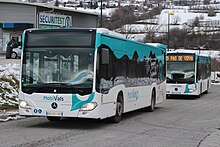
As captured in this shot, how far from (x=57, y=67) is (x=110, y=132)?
237 cm

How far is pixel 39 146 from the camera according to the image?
10.1 m

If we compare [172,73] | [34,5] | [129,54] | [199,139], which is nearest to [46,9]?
[34,5]

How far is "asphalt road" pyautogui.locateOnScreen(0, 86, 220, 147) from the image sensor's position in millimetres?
10844

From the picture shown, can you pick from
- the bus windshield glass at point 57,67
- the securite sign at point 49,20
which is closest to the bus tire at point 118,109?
the bus windshield glass at point 57,67

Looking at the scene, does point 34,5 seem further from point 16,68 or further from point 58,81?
point 58,81

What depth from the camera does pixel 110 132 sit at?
12727 millimetres

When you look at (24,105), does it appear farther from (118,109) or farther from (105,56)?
(118,109)

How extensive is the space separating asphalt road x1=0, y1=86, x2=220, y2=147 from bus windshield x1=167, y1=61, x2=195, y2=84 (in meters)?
12.9

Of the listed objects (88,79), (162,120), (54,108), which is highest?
(88,79)

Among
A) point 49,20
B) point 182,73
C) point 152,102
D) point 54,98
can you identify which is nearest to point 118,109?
point 54,98

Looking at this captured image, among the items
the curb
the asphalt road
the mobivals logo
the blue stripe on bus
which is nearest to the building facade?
the blue stripe on bus

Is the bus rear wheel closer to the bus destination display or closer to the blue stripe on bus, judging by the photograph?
the blue stripe on bus

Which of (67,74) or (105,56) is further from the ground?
(105,56)

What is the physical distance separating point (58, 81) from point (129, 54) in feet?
13.1
